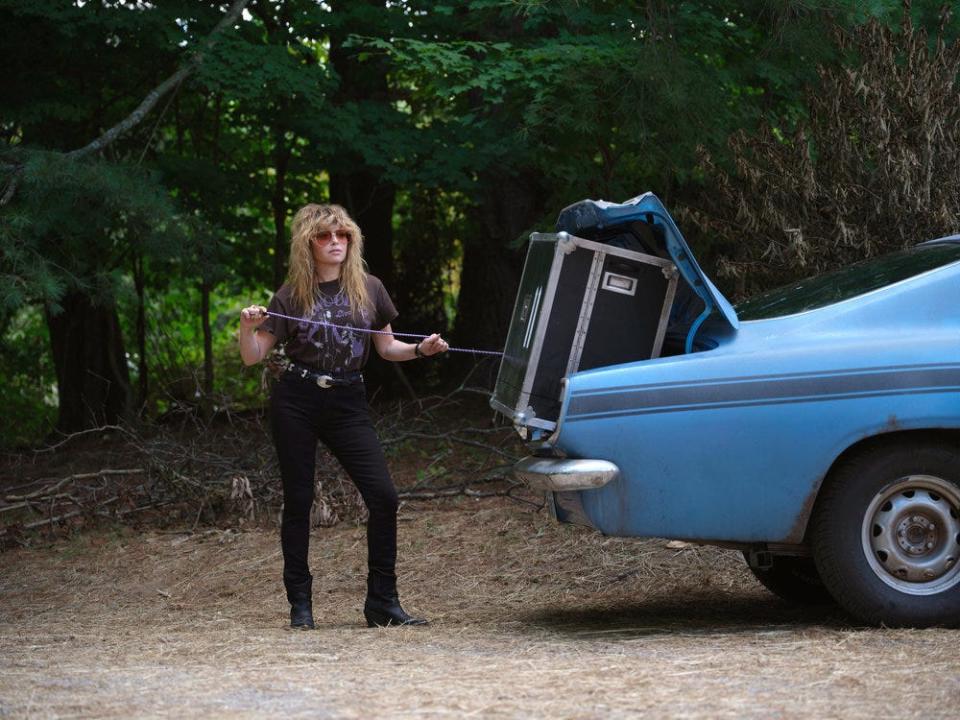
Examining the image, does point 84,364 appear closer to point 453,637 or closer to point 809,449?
point 453,637

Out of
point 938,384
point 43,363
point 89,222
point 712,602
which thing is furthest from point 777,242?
point 43,363

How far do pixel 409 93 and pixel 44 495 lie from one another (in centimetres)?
565

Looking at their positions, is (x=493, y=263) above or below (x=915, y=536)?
above

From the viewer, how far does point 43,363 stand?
17969 mm

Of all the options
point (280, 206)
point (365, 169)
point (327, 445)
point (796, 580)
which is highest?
point (365, 169)

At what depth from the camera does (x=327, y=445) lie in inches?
243

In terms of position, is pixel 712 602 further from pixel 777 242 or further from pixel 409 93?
pixel 409 93

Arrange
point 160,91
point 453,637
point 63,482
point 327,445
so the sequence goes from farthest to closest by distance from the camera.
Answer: point 160,91
point 63,482
point 327,445
point 453,637

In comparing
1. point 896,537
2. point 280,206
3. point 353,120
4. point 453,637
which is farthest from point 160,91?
point 896,537

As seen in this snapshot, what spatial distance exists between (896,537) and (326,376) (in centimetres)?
252

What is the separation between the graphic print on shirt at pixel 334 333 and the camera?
6035 mm

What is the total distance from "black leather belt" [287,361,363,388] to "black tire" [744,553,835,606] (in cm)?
217

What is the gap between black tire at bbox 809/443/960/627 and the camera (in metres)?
5.34

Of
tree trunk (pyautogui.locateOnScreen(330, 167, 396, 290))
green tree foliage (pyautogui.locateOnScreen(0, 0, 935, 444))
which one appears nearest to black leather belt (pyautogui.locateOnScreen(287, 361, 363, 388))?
green tree foliage (pyautogui.locateOnScreen(0, 0, 935, 444))
